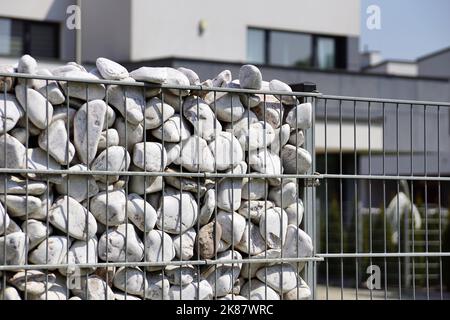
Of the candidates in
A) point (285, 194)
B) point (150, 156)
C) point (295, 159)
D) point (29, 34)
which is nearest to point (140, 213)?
point (150, 156)

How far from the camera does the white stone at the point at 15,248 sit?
13.4ft

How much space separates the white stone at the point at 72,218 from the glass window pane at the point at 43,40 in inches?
642

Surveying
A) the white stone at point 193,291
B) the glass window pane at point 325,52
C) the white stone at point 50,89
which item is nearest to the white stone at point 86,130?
the white stone at point 50,89

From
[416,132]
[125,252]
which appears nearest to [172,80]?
[125,252]

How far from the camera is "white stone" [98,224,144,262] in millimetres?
4336

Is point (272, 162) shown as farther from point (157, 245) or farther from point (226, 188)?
point (157, 245)

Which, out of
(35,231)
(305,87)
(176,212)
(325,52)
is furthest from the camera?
(325,52)

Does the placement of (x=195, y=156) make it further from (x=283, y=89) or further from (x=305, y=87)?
(x=305, y=87)

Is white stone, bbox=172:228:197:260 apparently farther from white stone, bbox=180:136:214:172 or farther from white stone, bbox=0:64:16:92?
white stone, bbox=0:64:16:92

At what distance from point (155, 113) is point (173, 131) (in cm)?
13

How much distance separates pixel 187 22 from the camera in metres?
19.6

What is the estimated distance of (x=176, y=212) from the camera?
14.8 ft

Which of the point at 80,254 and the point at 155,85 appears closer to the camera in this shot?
the point at 80,254

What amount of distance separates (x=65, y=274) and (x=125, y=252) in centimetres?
30
